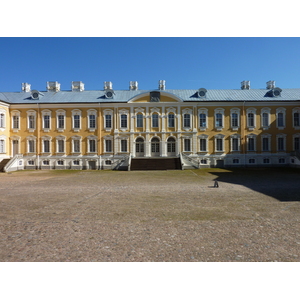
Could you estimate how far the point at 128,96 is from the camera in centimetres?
3253

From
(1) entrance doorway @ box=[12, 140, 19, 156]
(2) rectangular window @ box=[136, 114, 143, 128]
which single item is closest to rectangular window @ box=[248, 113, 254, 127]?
(2) rectangular window @ box=[136, 114, 143, 128]

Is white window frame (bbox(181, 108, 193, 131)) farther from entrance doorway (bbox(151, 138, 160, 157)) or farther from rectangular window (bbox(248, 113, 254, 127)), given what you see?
rectangular window (bbox(248, 113, 254, 127))

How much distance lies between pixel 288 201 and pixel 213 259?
664 centimetres

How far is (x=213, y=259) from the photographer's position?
4.52 m

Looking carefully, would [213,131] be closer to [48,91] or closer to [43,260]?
[48,91]

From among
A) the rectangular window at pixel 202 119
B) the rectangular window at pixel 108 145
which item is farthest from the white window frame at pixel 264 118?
the rectangular window at pixel 108 145

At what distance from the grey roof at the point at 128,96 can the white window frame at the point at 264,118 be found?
58.8 inches

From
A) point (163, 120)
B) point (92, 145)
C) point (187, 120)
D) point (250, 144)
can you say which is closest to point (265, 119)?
point (250, 144)

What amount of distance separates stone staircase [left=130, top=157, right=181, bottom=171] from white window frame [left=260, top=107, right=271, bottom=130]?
41.9 feet

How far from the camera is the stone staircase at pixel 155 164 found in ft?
90.0

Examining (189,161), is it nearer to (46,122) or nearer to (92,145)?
(92,145)

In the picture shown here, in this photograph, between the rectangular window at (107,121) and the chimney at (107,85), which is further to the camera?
the chimney at (107,85)

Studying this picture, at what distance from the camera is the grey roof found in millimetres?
31203

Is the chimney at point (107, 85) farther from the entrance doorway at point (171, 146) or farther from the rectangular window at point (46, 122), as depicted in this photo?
the entrance doorway at point (171, 146)
